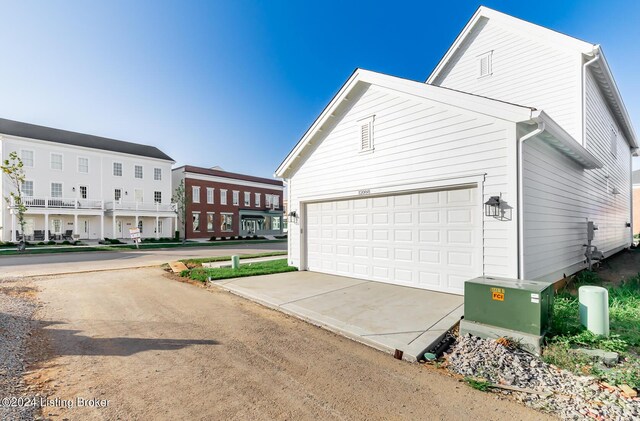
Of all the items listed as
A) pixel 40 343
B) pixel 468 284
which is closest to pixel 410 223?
pixel 468 284

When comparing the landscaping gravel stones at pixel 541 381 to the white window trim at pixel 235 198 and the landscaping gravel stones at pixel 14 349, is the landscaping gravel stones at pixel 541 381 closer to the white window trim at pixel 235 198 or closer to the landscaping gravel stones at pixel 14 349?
the landscaping gravel stones at pixel 14 349

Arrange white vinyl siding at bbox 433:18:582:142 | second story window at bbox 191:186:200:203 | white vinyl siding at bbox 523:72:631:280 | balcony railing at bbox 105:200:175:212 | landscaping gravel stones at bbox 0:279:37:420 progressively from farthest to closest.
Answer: second story window at bbox 191:186:200:203 → balcony railing at bbox 105:200:175:212 → white vinyl siding at bbox 433:18:582:142 → white vinyl siding at bbox 523:72:631:280 → landscaping gravel stones at bbox 0:279:37:420

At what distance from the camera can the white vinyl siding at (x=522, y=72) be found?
9.34 m

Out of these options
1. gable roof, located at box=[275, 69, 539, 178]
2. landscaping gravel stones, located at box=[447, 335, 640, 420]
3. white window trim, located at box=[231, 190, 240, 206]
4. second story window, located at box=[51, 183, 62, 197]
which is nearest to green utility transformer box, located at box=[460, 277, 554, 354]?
landscaping gravel stones, located at box=[447, 335, 640, 420]

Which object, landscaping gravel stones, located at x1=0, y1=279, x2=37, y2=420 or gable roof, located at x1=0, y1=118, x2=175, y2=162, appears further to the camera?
gable roof, located at x1=0, y1=118, x2=175, y2=162

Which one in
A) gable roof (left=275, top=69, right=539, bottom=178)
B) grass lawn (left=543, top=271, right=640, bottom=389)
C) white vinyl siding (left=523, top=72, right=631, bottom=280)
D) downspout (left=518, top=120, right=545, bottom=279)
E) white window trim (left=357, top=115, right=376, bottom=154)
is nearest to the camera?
grass lawn (left=543, top=271, right=640, bottom=389)

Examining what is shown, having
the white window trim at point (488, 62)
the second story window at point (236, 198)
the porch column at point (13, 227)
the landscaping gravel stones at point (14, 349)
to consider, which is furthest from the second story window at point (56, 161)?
the white window trim at point (488, 62)

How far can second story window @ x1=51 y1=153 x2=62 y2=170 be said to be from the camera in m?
26.1

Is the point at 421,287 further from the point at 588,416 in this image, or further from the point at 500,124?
the point at 588,416

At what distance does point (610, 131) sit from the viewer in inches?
494

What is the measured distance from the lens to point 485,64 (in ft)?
38.4

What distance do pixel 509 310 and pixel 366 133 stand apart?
5.97m

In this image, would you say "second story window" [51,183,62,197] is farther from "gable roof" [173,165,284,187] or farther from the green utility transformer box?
the green utility transformer box

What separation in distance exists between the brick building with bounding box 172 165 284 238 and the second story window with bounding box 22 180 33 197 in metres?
12.6
